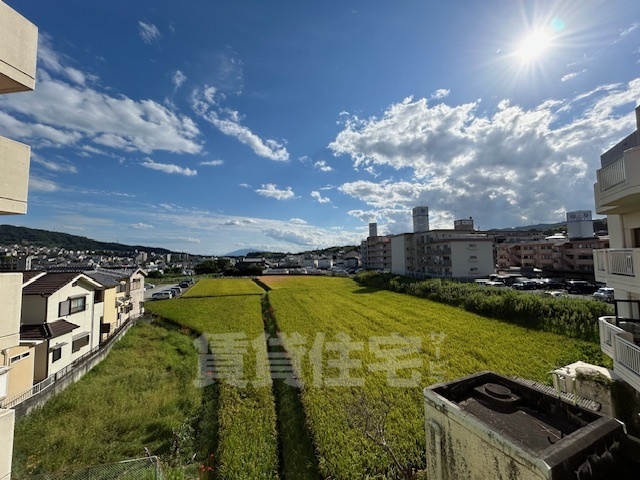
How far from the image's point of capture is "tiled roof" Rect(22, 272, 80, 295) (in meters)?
12.4

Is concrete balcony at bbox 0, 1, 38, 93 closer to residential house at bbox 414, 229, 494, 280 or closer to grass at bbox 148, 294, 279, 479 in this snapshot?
grass at bbox 148, 294, 279, 479

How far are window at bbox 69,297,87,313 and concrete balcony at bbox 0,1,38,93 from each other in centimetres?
1401

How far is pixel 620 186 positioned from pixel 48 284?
2064 cm

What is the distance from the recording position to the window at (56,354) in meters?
12.3

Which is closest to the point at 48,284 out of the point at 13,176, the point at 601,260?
the point at 13,176

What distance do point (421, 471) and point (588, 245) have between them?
44173 mm

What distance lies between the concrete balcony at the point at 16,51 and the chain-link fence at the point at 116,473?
7.63m

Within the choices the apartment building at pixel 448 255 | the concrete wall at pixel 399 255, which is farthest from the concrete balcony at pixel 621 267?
the concrete wall at pixel 399 255

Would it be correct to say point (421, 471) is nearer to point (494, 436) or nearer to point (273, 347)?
point (494, 436)

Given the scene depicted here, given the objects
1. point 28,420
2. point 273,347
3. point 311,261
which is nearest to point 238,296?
point 273,347

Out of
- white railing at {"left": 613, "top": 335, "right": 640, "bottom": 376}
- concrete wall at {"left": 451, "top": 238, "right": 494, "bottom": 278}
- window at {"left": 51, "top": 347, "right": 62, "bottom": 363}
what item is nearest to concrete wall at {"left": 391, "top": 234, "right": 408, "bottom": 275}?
concrete wall at {"left": 451, "top": 238, "right": 494, "bottom": 278}

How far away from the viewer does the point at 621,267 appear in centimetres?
778

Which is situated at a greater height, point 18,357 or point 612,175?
point 612,175

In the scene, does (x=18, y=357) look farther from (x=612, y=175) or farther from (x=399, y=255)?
(x=399, y=255)
